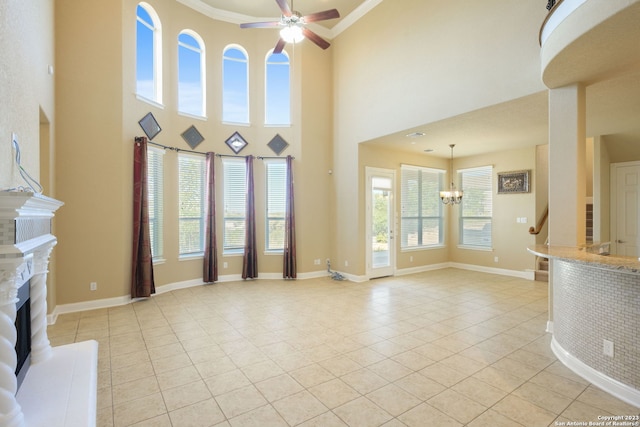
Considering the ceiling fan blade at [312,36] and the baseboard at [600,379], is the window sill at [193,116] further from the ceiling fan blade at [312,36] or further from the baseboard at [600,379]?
the baseboard at [600,379]

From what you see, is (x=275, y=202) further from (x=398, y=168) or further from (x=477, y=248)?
(x=477, y=248)

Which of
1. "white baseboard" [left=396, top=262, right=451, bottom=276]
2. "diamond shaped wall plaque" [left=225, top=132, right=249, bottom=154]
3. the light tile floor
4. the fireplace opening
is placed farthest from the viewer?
"white baseboard" [left=396, top=262, right=451, bottom=276]

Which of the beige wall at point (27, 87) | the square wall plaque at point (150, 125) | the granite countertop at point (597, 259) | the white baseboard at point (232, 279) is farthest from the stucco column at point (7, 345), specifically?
the square wall plaque at point (150, 125)

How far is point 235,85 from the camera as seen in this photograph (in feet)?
21.7

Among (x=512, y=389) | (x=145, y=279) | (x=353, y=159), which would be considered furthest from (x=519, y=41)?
(x=145, y=279)

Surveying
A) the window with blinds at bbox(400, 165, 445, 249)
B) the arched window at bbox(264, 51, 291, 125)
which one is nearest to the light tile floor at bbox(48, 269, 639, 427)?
the window with blinds at bbox(400, 165, 445, 249)

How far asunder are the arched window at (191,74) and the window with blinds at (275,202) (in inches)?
70.6

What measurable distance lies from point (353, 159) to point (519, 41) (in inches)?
133

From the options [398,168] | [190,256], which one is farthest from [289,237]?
[398,168]

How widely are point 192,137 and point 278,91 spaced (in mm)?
2170

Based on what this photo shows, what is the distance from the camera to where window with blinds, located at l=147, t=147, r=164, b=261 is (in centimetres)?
539

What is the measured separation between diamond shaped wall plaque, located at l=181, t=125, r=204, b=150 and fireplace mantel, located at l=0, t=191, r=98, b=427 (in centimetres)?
324

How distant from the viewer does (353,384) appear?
8.63 feet

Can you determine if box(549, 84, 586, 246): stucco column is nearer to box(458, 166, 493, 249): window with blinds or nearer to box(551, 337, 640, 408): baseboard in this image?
box(551, 337, 640, 408): baseboard
